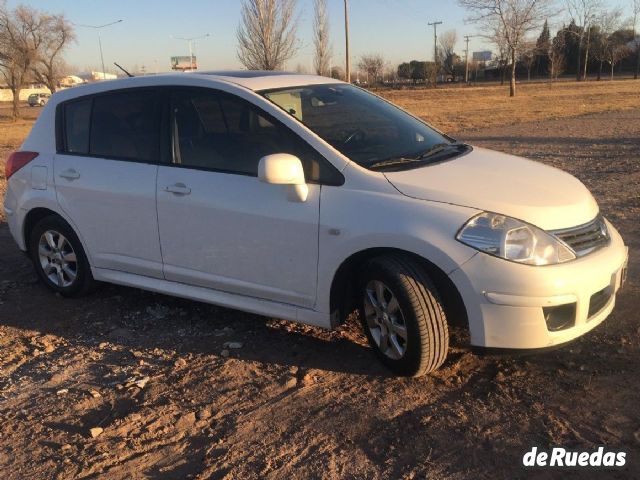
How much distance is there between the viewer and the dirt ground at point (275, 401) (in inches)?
114

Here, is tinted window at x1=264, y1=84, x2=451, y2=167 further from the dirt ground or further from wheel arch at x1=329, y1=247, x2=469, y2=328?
the dirt ground

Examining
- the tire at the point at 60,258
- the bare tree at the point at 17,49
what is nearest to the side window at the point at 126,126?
the tire at the point at 60,258

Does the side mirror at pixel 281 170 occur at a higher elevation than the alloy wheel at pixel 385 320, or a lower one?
higher

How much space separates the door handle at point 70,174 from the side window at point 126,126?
204 millimetres

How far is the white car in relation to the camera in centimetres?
321

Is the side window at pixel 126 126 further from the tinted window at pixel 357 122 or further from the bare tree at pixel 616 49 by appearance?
the bare tree at pixel 616 49

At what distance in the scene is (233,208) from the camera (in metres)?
3.89

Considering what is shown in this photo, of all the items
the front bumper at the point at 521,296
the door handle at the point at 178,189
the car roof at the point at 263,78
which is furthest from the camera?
the car roof at the point at 263,78

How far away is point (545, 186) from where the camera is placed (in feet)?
12.1

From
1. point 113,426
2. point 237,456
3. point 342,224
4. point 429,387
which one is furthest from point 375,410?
point 113,426

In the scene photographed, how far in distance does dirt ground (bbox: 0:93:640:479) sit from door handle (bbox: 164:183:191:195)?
3.33 feet

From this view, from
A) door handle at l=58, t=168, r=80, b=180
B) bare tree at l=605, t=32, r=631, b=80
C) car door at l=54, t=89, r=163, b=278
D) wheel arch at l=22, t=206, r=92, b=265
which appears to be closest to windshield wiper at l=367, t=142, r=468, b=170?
car door at l=54, t=89, r=163, b=278

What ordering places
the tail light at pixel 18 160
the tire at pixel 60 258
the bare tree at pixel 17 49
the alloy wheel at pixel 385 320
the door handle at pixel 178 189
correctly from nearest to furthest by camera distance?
the alloy wheel at pixel 385 320 → the door handle at pixel 178 189 → the tire at pixel 60 258 → the tail light at pixel 18 160 → the bare tree at pixel 17 49

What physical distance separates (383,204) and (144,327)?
217 centimetres
